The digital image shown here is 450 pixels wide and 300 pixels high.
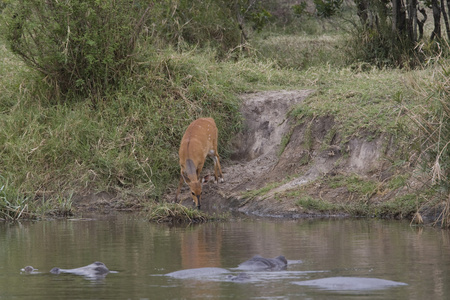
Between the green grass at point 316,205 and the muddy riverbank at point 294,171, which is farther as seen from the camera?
the muddy riverbank at point 294,171

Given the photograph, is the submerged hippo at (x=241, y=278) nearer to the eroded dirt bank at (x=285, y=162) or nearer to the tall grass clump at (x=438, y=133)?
the tall grass clump at (x=438, y=133)

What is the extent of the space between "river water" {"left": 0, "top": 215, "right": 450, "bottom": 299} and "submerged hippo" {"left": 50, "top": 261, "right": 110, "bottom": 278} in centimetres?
10

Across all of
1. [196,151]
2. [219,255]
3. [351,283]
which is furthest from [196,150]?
[351,283]

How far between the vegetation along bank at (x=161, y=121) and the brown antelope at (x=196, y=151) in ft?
1.96

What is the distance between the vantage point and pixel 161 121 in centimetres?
1416

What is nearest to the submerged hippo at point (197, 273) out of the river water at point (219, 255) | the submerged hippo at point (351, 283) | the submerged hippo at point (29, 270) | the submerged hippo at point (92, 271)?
the river water at point (219, 255)

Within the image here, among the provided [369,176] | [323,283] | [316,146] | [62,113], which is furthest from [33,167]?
[323,283]

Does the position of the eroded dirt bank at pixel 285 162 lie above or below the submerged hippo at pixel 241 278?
above

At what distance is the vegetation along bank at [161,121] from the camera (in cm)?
1198

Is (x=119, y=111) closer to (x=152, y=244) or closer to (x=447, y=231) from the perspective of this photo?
(x=152, y=244)

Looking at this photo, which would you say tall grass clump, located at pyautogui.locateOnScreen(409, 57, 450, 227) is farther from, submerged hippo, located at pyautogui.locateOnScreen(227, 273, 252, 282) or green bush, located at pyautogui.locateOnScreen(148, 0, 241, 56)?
green bush, located at pyautogui.locateOnScreen(148, 0, 241, 56)

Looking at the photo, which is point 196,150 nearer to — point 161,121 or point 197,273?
point 161,121

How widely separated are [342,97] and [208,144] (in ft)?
8.44

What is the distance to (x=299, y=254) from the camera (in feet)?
25.8
